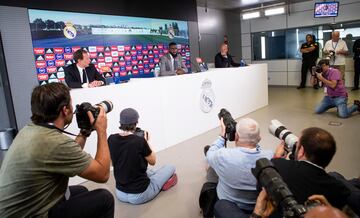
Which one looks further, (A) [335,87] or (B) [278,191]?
(A) [335,87]

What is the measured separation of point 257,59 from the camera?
30.9 feet

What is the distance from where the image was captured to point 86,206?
1.54 meters

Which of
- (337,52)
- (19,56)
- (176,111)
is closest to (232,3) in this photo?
(337,52)

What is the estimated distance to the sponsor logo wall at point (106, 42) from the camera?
4.13 metres

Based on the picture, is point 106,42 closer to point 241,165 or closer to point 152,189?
point 152,189

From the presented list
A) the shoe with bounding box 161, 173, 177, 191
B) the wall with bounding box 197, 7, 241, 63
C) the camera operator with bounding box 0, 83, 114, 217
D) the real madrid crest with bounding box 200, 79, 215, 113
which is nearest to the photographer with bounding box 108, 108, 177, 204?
the shoe with bounding box 161, 173, 177, 191

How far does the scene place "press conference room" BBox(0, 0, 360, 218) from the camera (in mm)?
1342

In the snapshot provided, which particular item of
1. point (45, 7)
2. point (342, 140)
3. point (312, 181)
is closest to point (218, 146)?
point (312, 181)

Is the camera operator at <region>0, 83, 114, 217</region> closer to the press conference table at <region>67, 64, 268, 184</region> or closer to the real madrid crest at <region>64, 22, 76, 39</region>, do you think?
the press conference table at <region>67, 64, 268, 184</region>

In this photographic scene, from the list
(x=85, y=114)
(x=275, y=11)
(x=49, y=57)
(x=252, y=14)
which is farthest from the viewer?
(x=252, y=14)

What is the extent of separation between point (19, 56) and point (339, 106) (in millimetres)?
5067

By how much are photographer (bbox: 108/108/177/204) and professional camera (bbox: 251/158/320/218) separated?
141 centimetres

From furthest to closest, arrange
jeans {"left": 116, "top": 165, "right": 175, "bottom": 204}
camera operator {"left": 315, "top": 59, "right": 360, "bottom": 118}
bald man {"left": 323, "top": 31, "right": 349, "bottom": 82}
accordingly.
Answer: bald man {"left": 323, "top": 31, "right": 349, "bottom": 82}
camera operator {"left": 315, "top": 59, "right": 360, "bottom": 118}
jeans {"left": 116, "top": 165, "right": 175, "bottom": 204}

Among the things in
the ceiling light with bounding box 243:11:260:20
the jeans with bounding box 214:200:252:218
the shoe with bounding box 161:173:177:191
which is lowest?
the shoe with bounding box 161:173:177:191
